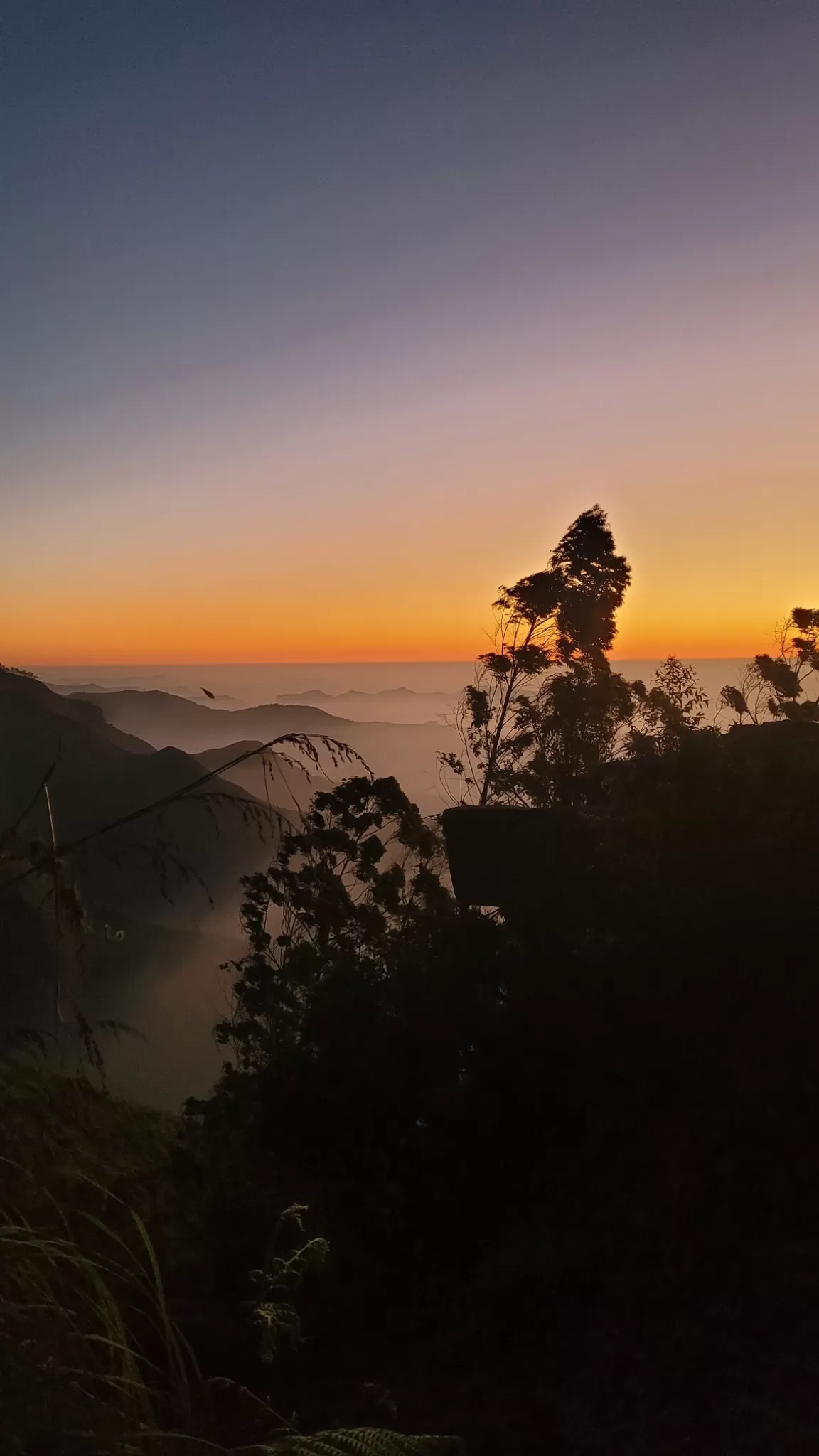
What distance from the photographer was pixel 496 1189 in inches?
211

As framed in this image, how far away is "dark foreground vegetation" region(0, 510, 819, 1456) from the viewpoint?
3354mm

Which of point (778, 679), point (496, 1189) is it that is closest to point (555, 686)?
point (778, 679)

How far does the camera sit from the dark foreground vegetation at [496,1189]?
335 cm

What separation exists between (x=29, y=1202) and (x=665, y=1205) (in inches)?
112

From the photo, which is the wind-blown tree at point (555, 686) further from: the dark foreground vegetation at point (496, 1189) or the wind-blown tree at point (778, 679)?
the dark foreground vegetation at point (496, 1189)

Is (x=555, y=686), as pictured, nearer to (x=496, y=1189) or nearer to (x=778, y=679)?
(x=778, y=679)

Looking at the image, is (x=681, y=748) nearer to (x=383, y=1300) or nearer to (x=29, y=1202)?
(x=383, y=1300)

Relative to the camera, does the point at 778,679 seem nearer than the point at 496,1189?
No

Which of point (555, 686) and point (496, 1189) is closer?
point (496, 1189)

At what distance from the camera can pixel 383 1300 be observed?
5.00 meters

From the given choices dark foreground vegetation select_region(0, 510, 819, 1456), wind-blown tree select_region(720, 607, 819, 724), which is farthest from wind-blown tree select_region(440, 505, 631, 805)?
dark foreground vegetation select_region(0, 510, 819, 1456)

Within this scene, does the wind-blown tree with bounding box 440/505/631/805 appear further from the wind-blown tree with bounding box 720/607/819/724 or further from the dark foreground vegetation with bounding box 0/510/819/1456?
the dark foreground vegetation with bounding box 0/510/819/1456

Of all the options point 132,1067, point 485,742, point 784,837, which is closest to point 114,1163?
point 784,837

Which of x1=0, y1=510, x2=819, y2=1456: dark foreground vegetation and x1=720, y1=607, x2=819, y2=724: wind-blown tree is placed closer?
x1=0, y1=510, x2=819, y2=1456: dark foreground vegetation
